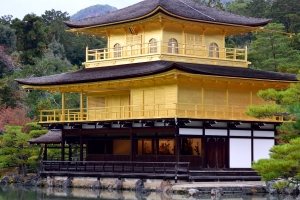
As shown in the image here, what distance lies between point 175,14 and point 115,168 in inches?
350

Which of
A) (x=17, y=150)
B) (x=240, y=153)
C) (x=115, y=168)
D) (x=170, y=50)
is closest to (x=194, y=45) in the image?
(x=170, y=50)

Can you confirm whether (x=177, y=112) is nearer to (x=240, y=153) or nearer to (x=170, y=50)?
(x=240, y=153)

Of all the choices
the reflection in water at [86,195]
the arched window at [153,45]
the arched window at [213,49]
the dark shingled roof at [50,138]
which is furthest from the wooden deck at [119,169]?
the arched window at [213,49]

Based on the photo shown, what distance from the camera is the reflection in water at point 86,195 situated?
32938 millimetres

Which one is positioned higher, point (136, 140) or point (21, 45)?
point (21, 45)

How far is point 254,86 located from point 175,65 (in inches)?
308

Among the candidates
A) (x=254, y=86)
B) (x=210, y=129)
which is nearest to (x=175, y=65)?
(x=210, y=129)

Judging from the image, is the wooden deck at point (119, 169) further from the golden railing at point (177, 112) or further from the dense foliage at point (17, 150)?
the dense foliage at point (17, 150)

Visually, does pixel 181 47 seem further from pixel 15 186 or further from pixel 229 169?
pixel 15 186

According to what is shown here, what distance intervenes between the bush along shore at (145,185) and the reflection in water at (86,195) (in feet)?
1.44

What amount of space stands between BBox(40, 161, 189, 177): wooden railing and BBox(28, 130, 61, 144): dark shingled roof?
7.05 feet

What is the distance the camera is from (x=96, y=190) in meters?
39.5

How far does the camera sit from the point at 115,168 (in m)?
40.2

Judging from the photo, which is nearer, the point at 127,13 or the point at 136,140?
the point at 136,140
